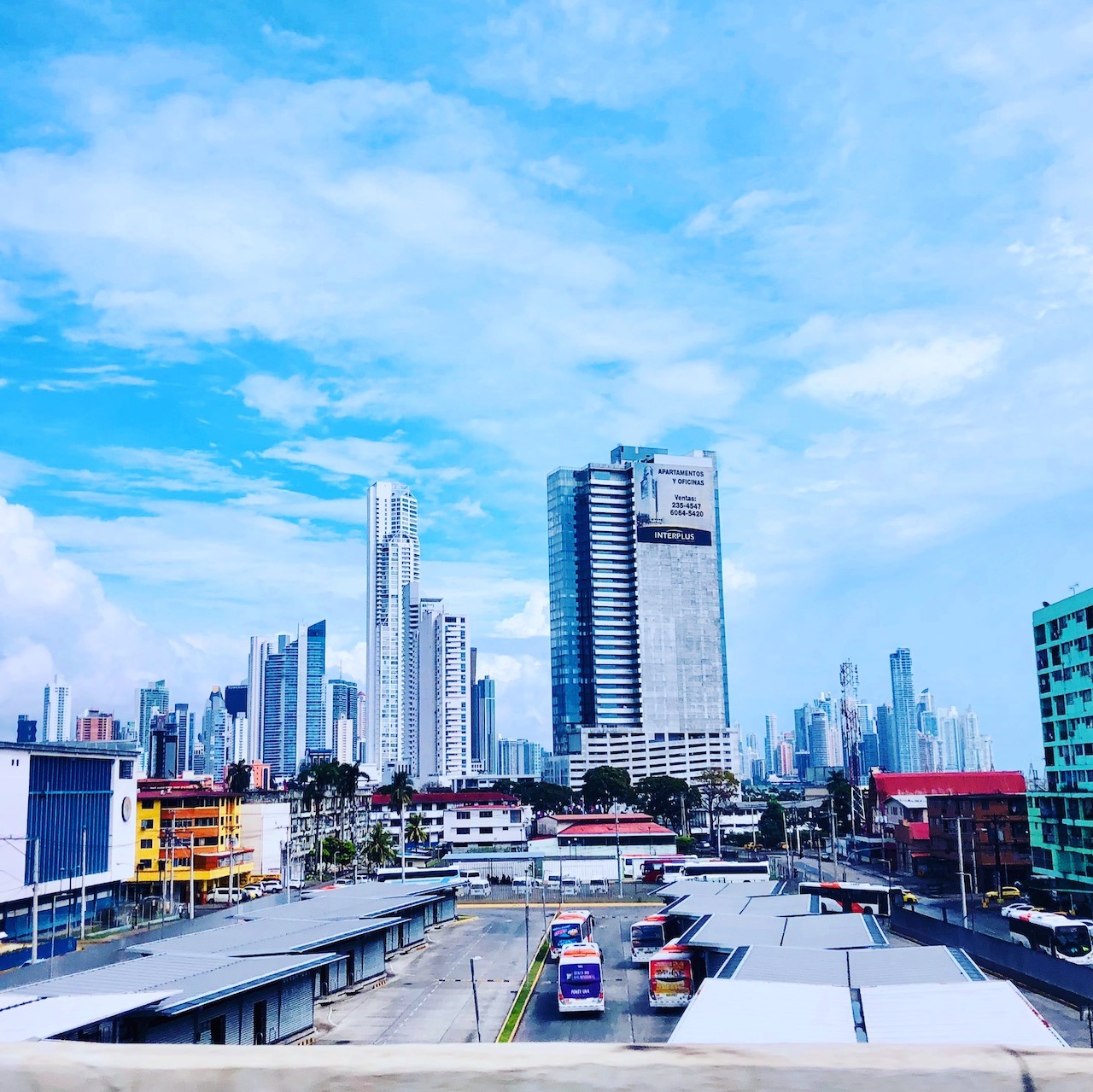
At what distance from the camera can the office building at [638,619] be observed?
182 m

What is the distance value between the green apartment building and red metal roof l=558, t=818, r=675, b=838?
3050 centimetres

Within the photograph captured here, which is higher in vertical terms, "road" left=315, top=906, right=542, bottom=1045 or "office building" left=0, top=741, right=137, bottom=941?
"office building" left=0, top=741, right=137, bottom=941

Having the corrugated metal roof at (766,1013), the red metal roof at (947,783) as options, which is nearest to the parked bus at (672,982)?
the corrugated metal roof at (766,1013)

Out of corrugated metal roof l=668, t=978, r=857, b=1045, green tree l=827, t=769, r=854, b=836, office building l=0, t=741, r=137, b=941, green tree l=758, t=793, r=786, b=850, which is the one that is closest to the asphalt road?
corrugated metal roof l=668, t=978, r=857, b=1045

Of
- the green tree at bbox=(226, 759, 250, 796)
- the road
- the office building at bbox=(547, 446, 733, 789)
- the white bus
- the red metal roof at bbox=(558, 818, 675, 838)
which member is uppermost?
the office building at bbox=(547, 446, 733, 789)

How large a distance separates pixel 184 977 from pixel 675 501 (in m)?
166

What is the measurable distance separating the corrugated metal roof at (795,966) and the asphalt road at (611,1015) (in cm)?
→ 321

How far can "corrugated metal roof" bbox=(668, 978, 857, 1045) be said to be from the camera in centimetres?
1922

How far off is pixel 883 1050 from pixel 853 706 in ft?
535

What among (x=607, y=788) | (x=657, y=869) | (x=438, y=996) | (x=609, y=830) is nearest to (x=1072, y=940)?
(x=438, y=996)

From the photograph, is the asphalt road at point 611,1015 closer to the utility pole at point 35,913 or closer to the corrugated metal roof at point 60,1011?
the corrugated metal roof at point 60,1011

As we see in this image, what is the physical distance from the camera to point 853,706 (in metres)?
158

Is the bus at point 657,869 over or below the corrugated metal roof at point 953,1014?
below

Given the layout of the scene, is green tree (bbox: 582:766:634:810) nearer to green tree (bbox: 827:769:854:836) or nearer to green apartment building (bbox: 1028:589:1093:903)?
green tree (bbox: 827:769:854:836)
